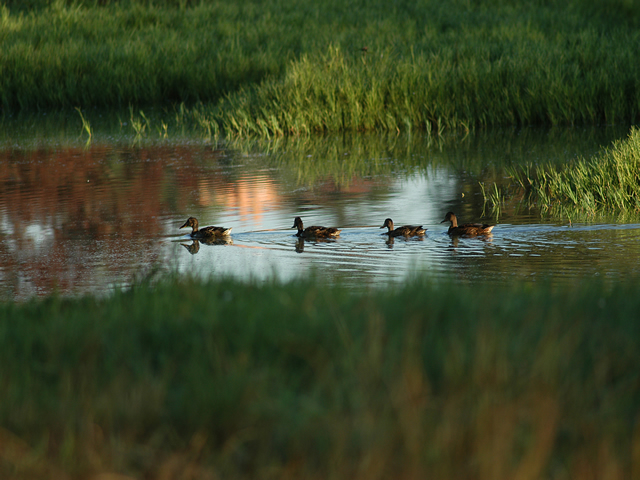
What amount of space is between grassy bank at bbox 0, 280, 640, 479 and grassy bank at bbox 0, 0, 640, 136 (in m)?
15.3

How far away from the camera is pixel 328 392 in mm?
3711

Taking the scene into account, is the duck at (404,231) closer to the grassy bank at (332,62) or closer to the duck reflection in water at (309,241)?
the duck reflection in water at (309,241)

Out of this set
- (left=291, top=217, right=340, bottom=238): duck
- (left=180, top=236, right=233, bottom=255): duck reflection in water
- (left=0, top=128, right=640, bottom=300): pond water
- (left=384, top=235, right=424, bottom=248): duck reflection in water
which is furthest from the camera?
(left=180, top=236, right=233, bottom=255): duck reflection in water

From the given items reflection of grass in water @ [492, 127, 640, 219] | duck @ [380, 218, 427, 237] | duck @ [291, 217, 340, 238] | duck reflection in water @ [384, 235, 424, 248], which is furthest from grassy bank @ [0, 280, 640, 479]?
reflection of grass in water @ [492, 127, 640, 219]

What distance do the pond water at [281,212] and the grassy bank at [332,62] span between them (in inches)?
41.9

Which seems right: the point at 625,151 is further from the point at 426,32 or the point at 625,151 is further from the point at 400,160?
the point at 426,32

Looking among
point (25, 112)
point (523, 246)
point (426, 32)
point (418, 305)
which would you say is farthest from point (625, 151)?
point (25, 112)

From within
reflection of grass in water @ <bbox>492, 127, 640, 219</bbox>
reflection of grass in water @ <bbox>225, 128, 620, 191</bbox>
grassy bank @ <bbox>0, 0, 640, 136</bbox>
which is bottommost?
reflection of grass in water @ <bbox>492, 127, 640, 219</bbox>

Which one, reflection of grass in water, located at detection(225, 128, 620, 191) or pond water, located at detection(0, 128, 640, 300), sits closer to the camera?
pond water, located at detection(0, 128, 640, 300)

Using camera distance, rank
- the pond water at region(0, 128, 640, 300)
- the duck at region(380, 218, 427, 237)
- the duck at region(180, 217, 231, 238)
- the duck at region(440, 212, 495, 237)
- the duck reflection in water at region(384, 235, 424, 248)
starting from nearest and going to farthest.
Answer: the pond water at region(0, 128, 640, 300), the duck reflection in water at region(384, 235, 424, 248), the duck at region(440, 212, 495, 237), the duck at region(380, 218, 427, 237), the duck at region(180, 217, 231, 238)

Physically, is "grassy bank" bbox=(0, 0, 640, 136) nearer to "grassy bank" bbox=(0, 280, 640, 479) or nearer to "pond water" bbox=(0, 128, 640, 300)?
"pond water" bbox=(0, 128, 640, 300)

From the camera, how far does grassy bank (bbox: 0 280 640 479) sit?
10.8ft

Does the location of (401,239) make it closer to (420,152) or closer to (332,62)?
(420,152)

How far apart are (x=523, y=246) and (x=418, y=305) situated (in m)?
4.92
